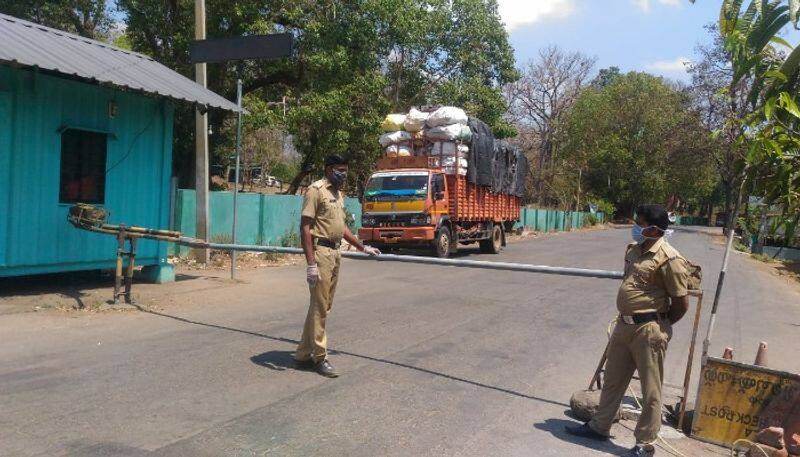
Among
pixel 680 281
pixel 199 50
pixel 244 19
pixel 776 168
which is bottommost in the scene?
pixel 680 281

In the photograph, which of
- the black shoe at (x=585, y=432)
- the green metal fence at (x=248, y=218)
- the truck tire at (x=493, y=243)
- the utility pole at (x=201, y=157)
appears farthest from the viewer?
the truck tire at (x=493, y=243)

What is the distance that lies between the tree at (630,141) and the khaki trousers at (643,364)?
169ft

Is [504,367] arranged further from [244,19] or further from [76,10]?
[76,10]

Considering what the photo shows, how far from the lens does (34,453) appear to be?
4.07 metres

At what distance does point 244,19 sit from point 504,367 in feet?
52.9

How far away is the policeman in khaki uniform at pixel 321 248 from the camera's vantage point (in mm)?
5949

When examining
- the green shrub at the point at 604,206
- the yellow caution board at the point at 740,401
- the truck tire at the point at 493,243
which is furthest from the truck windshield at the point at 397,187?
the green shrub at the point at 604,206

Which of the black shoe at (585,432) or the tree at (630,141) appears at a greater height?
the tree at (630,141)

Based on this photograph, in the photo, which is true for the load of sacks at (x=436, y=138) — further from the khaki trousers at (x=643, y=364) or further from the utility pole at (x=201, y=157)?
the khaki trousers at (x=643, y=364)

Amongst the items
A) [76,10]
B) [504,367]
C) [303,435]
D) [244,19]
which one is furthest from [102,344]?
[76,10]

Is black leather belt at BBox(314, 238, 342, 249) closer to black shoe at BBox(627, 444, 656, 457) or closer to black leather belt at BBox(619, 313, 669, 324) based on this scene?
black leather belt at BBox(619, 313, 669, 324)

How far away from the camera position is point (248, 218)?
17.1 metres

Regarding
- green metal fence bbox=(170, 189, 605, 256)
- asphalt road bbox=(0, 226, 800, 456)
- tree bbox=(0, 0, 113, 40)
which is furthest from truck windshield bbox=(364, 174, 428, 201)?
tree bbox=(0, 0, 113, 40)

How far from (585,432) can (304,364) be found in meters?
2.72
